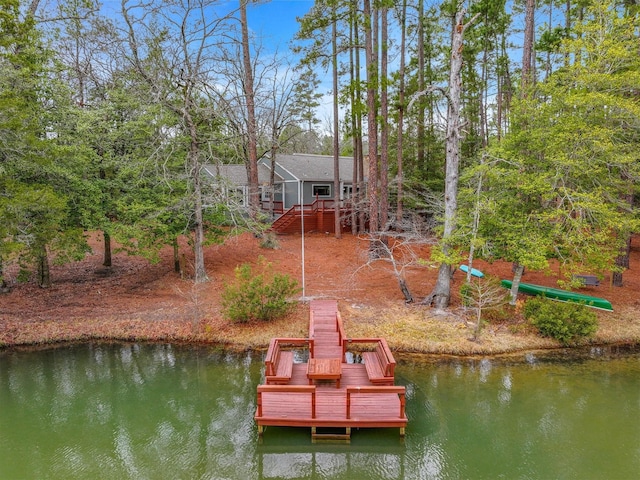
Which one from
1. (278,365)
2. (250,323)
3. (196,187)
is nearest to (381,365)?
(278,365)

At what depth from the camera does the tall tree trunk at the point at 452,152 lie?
1120cm

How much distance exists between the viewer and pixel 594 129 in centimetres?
1013

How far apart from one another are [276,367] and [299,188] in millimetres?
17792

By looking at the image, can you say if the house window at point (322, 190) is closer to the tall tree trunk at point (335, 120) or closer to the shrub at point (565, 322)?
the tall tree trunk at point (335, 120)

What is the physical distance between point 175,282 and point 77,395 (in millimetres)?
6693

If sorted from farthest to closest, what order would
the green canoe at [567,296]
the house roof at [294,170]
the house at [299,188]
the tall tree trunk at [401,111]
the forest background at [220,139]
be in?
the house roof at [294,170] → the house at [299,188] → the tall tree trunk at [401,111] → the green canoe at [567,296] → the forest background at [220,139]

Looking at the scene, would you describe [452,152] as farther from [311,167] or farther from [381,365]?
[311,167]

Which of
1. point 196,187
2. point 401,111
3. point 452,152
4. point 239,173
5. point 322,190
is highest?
point 401,111

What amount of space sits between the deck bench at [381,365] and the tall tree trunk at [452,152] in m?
3.85

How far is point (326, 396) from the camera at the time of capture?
7656 millimetres

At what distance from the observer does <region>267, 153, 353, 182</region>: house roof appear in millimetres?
25578

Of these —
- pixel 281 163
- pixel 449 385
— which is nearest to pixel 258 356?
pixel 449 385

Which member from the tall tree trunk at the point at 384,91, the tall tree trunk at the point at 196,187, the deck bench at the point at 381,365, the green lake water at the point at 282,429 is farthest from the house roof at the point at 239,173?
the deck bench at the point at 381,365

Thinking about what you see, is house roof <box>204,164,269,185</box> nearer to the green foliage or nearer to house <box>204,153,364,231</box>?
house <box>204,153,364,231</box>
